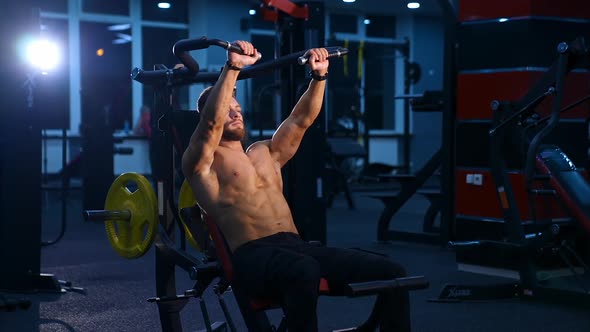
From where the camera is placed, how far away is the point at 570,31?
4902 mm

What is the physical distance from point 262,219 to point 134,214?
1.77 ft

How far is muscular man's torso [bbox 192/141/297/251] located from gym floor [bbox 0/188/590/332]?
1.08 meters

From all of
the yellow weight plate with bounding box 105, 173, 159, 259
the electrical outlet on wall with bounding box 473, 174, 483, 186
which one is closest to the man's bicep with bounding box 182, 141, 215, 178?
the yellow weight plate with bounding box 105, 173, 159, 259

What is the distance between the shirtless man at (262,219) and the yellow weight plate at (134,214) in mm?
302

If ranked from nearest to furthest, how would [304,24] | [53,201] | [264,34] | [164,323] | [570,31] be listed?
[164,323] < [570,31] < [304,24] < [53,201] < [264,34]

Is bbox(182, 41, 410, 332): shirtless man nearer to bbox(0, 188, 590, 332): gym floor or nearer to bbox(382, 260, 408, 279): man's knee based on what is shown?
bbox(382, 260, 408, 279): man's knee

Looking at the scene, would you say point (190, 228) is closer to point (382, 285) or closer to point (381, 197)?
point (382, 285)

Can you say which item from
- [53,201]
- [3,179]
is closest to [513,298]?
[3,179]

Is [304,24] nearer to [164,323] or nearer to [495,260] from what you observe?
[495,260]

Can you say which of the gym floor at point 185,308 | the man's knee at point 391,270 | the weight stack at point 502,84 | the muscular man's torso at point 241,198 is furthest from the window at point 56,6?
the man's knee at point 391,270

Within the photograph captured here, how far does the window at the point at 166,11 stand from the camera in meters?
13.0

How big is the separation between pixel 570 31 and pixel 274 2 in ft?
5.47

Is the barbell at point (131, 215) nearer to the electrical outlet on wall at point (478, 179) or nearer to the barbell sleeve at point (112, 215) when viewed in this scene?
the barbell sleeve at point (112, 215)

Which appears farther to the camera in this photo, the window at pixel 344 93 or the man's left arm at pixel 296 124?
the window at pixel 344 93
